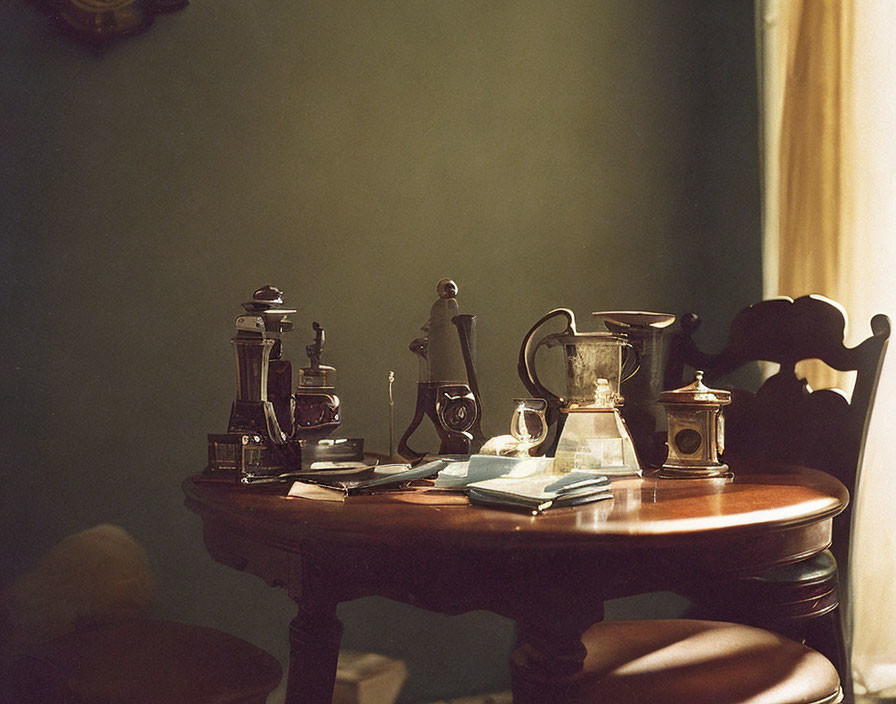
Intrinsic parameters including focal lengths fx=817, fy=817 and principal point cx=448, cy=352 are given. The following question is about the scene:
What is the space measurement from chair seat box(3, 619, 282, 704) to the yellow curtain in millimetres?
1542

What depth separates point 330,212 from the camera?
6.98 ft

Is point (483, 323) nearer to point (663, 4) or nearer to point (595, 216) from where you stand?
point (595, 216)

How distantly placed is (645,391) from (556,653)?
0.70m

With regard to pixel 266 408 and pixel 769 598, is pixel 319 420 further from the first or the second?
pixel 769 598

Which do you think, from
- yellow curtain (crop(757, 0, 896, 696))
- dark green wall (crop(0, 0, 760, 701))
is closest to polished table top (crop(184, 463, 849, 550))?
dark green wall (crop(0, 0, 760, 701))

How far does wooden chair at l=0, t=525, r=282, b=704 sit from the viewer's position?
4.06 ft

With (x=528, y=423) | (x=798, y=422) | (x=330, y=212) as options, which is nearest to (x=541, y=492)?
(x=528, y=423)

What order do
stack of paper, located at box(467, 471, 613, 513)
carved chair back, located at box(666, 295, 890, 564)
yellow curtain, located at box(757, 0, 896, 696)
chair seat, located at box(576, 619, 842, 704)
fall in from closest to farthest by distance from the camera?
1. stack of paper, located at box(467, 471, 613, 513)
2. chair seat, located at box(576, 619, 842, 704)
3. carved chair back, located at box(666, 295, 890, 564)
4. yellow curtain, located at box(757, 0, 896, 696)

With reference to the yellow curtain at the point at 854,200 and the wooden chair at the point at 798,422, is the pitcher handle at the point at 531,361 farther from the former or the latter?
the yellow curtain at the point at 854,200

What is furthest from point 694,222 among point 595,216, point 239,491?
point 239,491

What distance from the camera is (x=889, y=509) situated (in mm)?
2113

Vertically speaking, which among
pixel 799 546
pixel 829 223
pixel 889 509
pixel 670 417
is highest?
pixel 829 223

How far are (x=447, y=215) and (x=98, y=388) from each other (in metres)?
1.01

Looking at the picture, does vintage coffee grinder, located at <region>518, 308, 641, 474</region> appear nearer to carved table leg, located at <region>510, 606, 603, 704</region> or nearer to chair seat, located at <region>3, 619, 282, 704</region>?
carved table leg, located at <region>510, 606, 603, 704</region>
